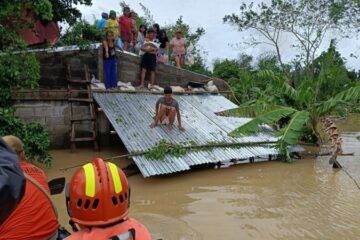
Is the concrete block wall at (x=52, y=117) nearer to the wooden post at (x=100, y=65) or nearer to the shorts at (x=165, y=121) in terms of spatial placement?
the wooden post at (x=100, y=65)

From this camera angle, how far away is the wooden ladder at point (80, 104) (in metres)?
10.9

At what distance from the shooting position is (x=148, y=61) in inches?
513

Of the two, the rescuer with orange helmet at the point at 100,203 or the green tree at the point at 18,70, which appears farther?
the green tree at the point at 18,70

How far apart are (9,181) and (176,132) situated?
28.6 ft

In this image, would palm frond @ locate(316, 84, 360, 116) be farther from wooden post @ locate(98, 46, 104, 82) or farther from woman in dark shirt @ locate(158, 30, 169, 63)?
wooden post @ locate(98, 46, 104, 82)

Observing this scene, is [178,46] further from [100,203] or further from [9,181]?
[9,181]

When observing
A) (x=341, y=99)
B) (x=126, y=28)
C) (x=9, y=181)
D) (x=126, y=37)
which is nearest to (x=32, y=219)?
(x=9, y=181)

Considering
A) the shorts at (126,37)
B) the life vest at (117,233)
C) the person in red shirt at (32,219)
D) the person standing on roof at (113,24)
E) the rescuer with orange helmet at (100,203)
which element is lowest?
the person in red shirt at (32,219)

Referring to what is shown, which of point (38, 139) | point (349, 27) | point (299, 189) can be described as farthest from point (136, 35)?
point (349, 27)

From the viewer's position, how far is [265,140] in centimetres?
1062

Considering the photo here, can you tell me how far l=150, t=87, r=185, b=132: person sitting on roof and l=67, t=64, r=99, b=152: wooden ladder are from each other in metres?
1.72

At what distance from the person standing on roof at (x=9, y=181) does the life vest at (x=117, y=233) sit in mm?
550

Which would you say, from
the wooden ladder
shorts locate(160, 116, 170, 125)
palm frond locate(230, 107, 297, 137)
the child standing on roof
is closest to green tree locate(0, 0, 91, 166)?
the wooden ladder

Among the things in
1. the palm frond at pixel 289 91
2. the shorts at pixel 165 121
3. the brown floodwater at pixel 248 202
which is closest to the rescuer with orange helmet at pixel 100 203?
the brown floodwater at pixel 248 202
